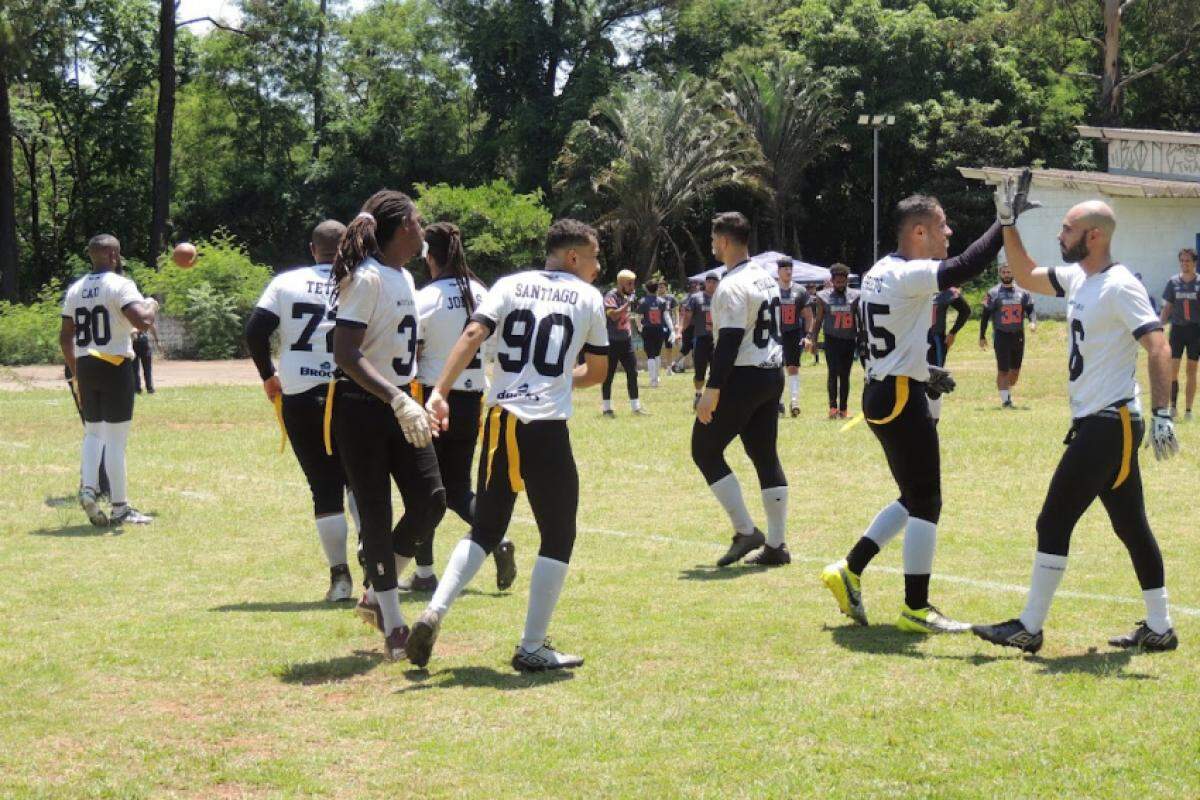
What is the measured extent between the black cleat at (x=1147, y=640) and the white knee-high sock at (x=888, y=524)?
4.08ft

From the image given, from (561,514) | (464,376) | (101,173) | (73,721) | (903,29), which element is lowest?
(73,721)

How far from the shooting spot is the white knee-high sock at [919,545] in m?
7.21

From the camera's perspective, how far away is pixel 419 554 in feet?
28.0

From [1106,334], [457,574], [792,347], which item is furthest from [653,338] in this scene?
[457,574]

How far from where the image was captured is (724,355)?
8.92m

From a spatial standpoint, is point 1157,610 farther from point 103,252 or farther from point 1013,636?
point 103,252

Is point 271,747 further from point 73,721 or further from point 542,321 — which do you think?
point 542,321

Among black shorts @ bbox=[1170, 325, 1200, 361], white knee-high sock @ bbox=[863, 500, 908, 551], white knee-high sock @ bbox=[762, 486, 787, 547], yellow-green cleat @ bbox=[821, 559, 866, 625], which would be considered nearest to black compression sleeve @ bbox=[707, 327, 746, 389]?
white knee-high sock @ bbox=[762, 486, 787, 547]

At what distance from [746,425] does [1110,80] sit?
160 ft

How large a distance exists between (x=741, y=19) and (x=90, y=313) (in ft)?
159

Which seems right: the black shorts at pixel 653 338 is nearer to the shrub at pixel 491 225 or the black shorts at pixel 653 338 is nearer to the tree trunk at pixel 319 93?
the shrub at pixel 491 225

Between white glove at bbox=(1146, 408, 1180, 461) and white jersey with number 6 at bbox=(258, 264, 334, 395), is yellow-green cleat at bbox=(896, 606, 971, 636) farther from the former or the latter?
white jersey with number 6 at bbox=(258, 264, 334, 395)


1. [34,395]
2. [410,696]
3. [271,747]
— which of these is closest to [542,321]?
[410,696]

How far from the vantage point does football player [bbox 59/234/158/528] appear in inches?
436
